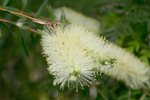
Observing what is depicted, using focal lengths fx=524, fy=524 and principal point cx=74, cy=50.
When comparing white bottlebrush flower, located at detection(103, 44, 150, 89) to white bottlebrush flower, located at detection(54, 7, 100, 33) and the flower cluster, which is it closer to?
the flower cluster

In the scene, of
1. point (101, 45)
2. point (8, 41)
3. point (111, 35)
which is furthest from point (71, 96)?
point (8, 41)

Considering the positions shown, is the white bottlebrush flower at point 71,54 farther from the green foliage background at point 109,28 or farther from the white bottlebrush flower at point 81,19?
the white bottlebrush flower at point 81,19

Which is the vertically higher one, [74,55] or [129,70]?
[74,55]

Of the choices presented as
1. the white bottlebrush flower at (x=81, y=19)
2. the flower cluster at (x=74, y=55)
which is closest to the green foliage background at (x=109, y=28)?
the white bottlebrush flower at (x=81, y=19)

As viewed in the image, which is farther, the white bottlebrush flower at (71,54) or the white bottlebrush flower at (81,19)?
the white bottlebrush flower at (81,19)

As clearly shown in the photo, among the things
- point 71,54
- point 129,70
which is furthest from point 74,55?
point 129,70

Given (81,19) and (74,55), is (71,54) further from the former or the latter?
(81,19)

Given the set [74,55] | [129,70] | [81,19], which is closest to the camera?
[74,55]

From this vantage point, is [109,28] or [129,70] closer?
[129,70]
